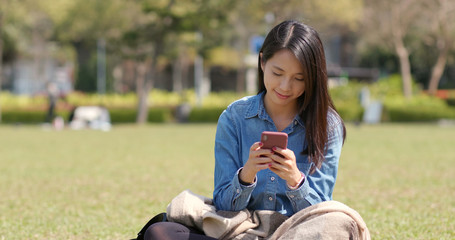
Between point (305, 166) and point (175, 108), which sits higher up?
point (305, 166)

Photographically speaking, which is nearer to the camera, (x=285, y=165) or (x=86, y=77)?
(x=285, y=165)

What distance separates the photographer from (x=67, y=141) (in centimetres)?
1582

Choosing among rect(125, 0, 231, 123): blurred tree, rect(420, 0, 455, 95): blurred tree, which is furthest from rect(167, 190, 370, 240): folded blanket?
rect(420, 0, 455, 95): blurred tree

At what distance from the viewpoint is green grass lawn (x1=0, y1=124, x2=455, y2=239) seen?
5043 mm

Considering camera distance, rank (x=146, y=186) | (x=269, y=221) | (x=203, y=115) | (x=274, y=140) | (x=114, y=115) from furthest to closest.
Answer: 1. (x=114, y=115)
2. (x=203, y=115)
3. (x=146, y=186)
4. (x=269, y=221)
5. (x=274, y=140)

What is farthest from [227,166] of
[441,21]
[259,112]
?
[441,21]

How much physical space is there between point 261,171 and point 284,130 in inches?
9.3

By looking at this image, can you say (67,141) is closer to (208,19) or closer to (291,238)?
(208,19)

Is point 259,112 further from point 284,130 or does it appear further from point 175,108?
point 175,108

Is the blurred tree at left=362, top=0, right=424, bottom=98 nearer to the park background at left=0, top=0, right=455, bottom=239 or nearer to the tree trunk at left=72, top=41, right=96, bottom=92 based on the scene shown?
→ the park background at left=0, top=0, right=455, bottom=239

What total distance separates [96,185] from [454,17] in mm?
27975

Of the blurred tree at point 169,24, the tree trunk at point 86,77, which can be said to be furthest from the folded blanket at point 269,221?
the tree trunk at point 86,77

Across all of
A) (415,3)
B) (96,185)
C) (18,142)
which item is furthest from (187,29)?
(96,185)

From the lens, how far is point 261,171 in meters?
3.10
